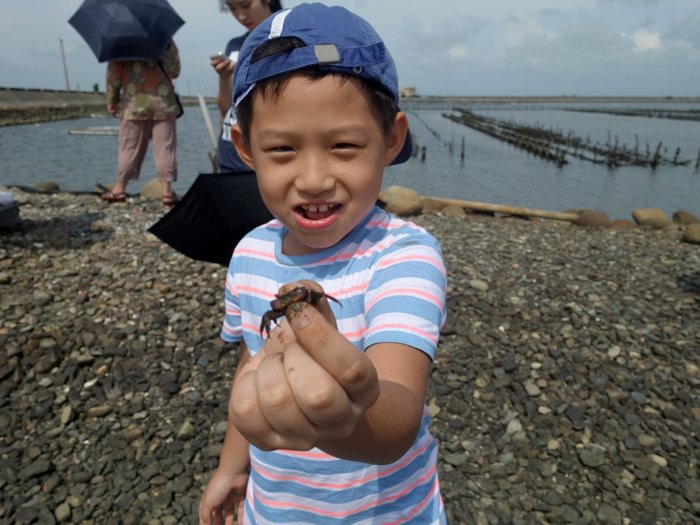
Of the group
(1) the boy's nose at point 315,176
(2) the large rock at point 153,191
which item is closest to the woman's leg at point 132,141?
(2) the large rock at point 153,191

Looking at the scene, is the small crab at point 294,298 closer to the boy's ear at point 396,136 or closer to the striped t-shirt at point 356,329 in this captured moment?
the striped t-shirt at point 356,329

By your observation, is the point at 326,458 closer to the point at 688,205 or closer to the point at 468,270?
the point at 468,270

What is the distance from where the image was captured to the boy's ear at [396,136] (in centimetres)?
141

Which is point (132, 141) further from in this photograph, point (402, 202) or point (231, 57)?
point (402, 202)

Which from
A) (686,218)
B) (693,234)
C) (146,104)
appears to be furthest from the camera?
(686,218)

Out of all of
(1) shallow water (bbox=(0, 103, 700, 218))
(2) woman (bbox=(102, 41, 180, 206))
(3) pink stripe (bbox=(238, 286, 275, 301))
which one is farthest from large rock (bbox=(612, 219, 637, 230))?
(3) pink stripe (bbox=(238, 286, 275, 301))

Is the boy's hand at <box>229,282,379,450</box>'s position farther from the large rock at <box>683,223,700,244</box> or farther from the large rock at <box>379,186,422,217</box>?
the large rock at <box>683,223,700,244</box>

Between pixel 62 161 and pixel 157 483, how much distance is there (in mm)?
19097

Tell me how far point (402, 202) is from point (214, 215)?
806 centimetres

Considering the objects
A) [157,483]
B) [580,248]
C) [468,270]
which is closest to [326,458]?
[157,483]

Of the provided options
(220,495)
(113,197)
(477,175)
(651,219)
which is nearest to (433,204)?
(651,219)

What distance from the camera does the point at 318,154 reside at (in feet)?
4.01

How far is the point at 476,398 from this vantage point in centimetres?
422

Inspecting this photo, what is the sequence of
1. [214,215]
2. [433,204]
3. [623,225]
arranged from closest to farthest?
[214,215], [623,225], [433,204]
